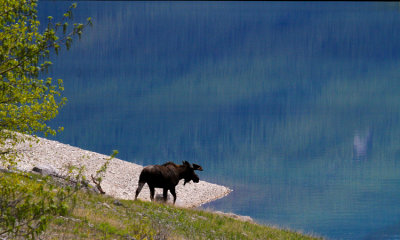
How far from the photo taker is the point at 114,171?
67.8 m

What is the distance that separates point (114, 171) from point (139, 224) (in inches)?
2098

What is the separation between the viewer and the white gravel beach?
2291 inches

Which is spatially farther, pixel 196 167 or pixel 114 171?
pixel 114 171

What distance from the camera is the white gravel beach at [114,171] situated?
191ft

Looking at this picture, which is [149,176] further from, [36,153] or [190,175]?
[36,153]

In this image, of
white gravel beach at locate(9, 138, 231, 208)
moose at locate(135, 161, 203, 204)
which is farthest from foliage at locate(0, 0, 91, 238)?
white gravel beach at locate(9, 138, 231, 208)

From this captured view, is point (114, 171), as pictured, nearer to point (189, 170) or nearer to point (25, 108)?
point (189, 170)

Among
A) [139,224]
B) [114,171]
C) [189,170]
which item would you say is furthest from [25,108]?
[114,171]

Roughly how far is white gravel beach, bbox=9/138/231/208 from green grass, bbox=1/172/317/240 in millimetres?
33053

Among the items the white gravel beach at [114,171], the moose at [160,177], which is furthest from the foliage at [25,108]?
the white gravel beach at [114,171]

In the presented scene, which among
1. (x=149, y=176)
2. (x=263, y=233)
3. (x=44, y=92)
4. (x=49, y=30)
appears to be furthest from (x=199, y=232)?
(x=49, y=30)

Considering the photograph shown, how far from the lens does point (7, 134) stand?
18.1 meters

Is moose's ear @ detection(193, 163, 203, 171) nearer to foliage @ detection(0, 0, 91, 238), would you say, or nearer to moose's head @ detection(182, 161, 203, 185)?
moose's head @ detection(182, 161, 203, 185)

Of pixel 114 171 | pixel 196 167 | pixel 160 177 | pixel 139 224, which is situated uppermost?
pixel 114 171
